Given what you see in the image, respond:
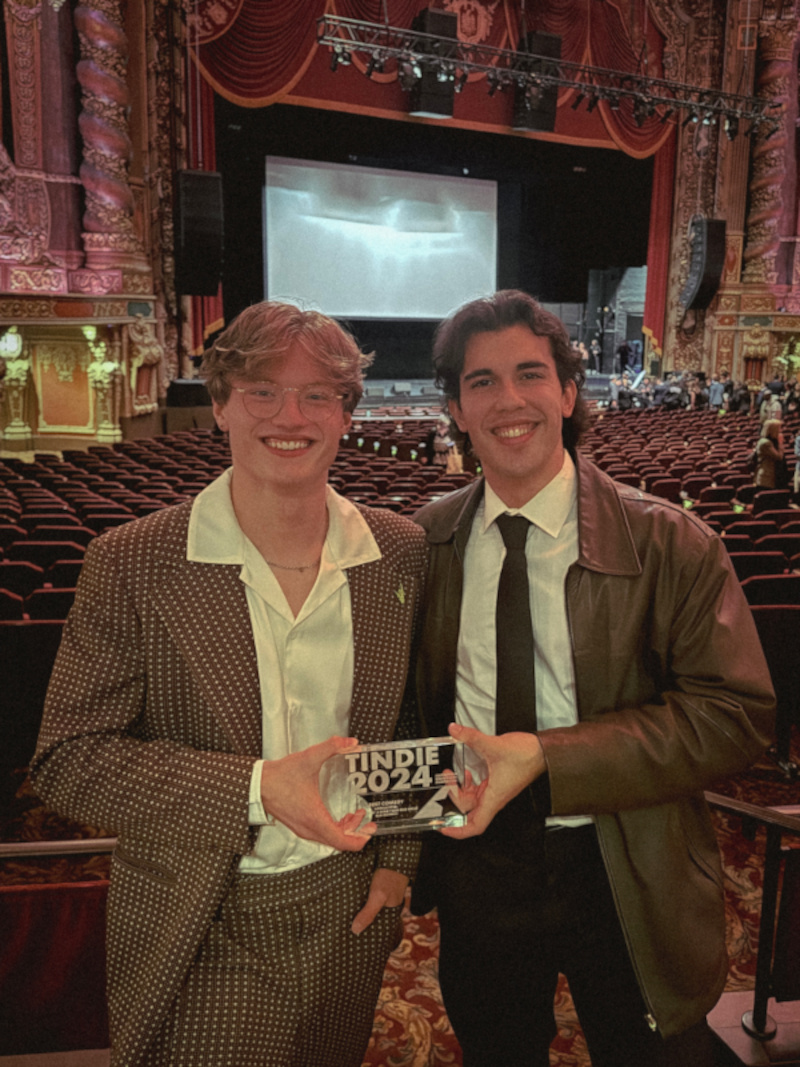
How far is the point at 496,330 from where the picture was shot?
1646 mm

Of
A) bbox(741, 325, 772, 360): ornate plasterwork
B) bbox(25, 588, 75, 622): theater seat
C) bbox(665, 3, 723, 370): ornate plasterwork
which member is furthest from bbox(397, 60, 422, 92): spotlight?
bbox(25, 588, 75, 622): theater seat

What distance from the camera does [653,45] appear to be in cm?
1920

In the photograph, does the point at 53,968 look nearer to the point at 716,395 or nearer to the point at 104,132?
the point at 104,132

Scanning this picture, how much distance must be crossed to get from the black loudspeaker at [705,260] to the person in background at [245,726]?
20835 mm

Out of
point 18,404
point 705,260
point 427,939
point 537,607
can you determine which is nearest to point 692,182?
point 705,260

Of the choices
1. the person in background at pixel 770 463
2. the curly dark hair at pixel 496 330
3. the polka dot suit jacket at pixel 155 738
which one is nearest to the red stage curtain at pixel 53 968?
the polka dot suit jacket at pixel 155 738

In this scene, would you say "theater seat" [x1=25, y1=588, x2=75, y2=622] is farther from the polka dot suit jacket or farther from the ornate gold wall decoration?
the ornate gold wall decoration

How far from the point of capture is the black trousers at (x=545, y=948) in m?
1.56

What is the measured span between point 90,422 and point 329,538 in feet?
44.6

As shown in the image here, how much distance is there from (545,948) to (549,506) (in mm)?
828

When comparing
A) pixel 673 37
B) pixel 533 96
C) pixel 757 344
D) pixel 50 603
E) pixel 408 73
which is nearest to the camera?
pixel 50 603

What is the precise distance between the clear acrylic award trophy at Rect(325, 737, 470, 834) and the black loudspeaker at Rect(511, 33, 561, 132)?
17.7 meters

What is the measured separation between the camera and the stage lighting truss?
14.6 metres

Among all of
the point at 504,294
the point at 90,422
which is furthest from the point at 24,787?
the point at 90,422
